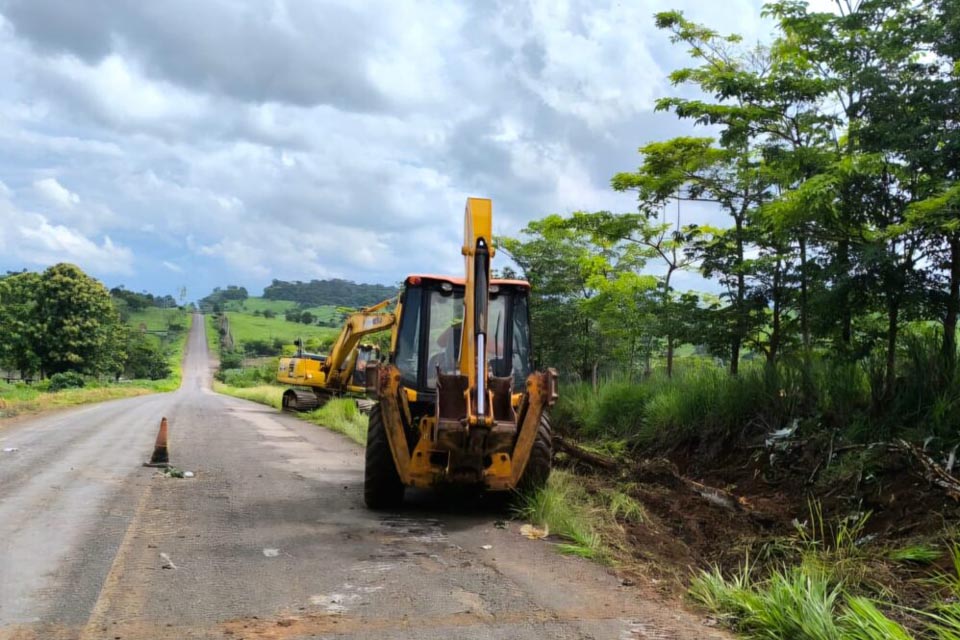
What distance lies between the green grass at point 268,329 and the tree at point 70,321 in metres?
65.3

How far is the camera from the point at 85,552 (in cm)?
633

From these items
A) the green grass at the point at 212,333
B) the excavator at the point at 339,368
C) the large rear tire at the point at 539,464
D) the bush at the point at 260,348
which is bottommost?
the large rear tire at the point at 539,464

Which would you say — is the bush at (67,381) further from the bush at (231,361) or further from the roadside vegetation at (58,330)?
the bush at (231,361)

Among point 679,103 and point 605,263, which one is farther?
point 605,263

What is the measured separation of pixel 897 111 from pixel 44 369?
5753cm

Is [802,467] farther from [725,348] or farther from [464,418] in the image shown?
[725,348]

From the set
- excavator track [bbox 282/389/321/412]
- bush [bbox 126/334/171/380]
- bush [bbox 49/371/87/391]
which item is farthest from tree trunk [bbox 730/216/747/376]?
bush [bbox 126/334/171/380]

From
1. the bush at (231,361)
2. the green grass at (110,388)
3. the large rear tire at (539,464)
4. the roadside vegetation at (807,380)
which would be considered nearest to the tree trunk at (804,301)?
the roadside vegetation at (807,380)

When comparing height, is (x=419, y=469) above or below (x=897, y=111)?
below

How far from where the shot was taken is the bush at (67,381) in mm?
47812

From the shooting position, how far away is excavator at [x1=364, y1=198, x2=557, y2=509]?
7.56 meters

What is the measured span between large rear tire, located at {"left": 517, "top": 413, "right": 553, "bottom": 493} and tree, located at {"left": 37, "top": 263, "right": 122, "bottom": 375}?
53.4m

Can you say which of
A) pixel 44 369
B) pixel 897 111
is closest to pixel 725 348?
pixel 897 111

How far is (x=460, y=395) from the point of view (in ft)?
25.3
